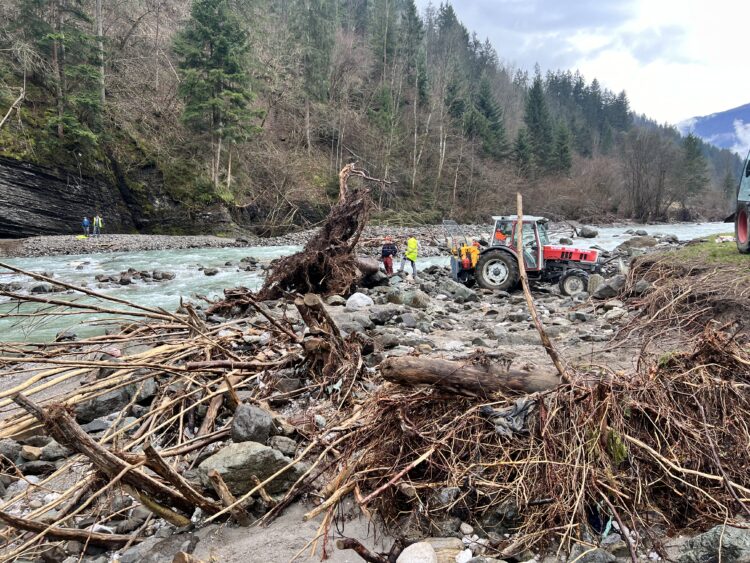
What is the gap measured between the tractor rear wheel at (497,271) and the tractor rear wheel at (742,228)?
4628 mm

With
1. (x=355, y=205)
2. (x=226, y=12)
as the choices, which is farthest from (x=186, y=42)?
(x=355, y=205)

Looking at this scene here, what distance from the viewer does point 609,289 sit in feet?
31.6

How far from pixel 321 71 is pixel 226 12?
49.2 feet

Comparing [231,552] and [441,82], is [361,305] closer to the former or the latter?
[231,552]

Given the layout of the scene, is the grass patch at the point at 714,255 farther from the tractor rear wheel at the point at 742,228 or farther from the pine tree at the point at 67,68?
the pine tree at the point at 67,68

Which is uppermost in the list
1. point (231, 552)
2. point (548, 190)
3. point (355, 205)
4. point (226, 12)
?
point (226, 12)

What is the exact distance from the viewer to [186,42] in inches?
1070

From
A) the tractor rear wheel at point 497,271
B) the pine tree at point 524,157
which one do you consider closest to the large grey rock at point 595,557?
the tractor rear wheel at point 497,271

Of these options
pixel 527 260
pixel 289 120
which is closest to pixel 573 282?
pixel 527 260

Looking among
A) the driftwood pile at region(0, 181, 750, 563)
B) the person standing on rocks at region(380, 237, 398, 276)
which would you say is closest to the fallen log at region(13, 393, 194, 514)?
the driftwood pile at region(0, 181, 750, 563)

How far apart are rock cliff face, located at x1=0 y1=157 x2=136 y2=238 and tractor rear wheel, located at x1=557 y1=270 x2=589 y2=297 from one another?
22711mm

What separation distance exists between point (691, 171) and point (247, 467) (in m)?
63.3

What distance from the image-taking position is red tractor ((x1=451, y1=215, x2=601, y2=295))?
435 inches

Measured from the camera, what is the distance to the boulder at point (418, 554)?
7.61ft
